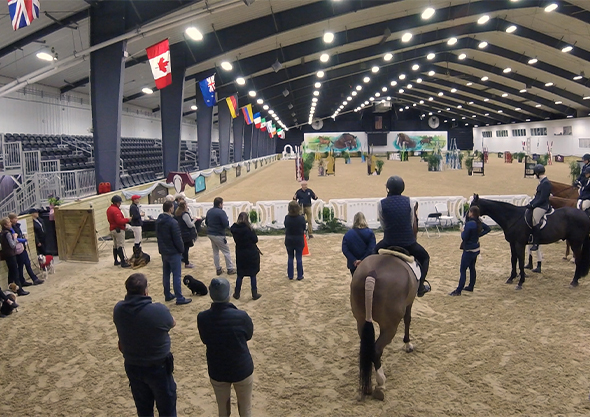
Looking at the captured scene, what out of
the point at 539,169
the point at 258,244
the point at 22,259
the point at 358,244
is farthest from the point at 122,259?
the point at 539,169

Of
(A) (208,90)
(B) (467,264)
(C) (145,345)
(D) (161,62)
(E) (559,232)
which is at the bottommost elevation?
(B) (467,264)

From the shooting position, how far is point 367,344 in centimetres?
430

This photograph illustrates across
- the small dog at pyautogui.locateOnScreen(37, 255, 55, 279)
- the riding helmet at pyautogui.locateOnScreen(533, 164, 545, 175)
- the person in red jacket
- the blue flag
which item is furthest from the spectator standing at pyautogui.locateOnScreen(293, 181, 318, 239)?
the blue flag

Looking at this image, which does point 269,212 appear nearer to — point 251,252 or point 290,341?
point 251,252

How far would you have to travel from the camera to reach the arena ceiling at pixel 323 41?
49.5 feet

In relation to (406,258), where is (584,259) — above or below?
below

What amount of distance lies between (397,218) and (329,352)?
6.58 ft

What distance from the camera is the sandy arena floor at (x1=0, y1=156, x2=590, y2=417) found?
437 centimetres

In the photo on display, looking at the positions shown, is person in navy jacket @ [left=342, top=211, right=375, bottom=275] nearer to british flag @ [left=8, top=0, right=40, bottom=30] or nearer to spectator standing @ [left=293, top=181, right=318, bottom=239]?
spectator standing @ [left=293, top=181, right=318, bottom=239]

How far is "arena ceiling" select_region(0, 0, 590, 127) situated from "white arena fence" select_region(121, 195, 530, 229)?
555 centimetres

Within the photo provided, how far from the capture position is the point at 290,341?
586cm

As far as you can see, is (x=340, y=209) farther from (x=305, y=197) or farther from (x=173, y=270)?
(x=173, y=270)

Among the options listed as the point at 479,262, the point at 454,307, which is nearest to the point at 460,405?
the point at 454,307

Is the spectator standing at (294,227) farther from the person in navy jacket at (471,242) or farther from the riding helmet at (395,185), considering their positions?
the riding helmet at (395,185)
